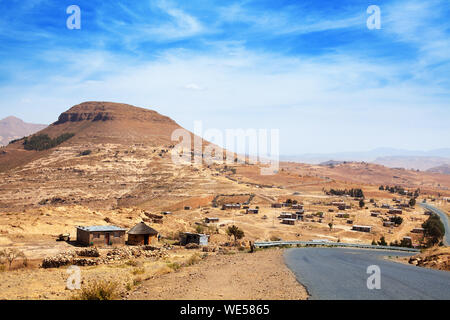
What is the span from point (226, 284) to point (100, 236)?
23.6 metres

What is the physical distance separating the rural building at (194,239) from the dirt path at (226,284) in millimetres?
18617

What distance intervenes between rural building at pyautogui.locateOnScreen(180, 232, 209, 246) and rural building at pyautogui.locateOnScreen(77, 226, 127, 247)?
730cm

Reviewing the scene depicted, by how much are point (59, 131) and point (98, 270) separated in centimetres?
18527

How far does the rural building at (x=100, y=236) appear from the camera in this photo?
1410 inches

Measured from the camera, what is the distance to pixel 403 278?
694 inches

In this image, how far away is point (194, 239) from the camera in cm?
4156

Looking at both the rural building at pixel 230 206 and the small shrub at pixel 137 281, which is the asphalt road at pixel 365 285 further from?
the rural building at pixel 230 206

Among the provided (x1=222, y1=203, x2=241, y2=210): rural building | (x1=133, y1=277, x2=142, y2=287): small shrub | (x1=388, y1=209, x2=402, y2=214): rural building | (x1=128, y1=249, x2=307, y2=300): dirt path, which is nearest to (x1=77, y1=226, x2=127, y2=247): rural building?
(x1=128, y1=249, x2=307, y2=300): dirt path

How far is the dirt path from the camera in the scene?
14.3m

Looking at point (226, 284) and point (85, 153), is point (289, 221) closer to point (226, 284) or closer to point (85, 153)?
point (226, 284)

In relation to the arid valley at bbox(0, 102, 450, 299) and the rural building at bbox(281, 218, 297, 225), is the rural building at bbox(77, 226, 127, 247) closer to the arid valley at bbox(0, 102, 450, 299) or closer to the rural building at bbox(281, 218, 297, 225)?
the arid valley at bbox(0, 102, 450, 299)

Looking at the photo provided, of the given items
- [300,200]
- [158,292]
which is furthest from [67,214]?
[300,200]

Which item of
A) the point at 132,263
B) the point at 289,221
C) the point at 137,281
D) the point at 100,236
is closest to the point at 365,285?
the point at 137,281

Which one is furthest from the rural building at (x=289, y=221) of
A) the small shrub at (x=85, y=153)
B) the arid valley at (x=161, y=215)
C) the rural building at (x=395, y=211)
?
the small shrub at (x=85, y=153)
